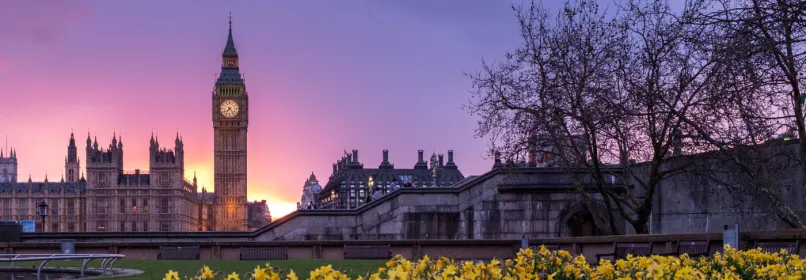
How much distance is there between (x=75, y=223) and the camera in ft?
521

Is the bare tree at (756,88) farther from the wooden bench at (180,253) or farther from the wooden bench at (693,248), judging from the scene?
the wooden bench at (180,253)

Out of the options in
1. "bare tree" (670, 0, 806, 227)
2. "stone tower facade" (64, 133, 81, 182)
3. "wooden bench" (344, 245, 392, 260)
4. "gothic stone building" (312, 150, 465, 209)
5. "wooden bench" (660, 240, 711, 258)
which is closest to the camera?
"bare tree" (670, 0, 806, 227)

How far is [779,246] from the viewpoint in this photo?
1333 cm

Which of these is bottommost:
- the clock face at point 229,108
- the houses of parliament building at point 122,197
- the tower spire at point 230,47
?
the houses of parliament building at point 122,197

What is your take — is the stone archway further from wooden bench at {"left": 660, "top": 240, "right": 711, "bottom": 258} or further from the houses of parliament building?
the houses of parliament building

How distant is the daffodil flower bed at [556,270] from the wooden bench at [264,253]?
13.4m

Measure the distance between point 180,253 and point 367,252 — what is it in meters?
4.03

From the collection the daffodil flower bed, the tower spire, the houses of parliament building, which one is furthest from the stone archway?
the tower spire

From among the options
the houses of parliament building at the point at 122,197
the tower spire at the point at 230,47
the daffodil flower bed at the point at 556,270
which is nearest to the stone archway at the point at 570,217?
the daffodil flower bed at the point at 556,270

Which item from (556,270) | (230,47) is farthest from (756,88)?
(230,47)

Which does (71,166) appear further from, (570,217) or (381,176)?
(570,217)

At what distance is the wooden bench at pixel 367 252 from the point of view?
2092 centimetres

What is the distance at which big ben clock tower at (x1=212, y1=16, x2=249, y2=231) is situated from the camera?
168 metres

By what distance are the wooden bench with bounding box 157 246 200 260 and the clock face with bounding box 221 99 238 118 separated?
150 meters
